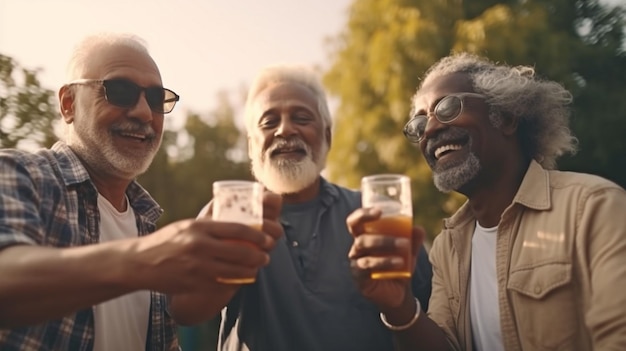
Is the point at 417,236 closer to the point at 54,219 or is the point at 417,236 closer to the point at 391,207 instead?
the point at 391,207

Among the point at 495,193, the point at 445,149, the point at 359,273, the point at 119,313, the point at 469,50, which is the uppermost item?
the point at 469,50

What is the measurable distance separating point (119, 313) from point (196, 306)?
0.79 m

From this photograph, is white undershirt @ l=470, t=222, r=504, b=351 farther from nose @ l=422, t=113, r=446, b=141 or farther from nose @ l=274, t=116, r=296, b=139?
nose @ l=274, t=116, r=296, b=139

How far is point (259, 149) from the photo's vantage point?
4090 millimetres

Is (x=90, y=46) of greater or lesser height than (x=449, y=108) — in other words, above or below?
above

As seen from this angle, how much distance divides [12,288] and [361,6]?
46.6 feet

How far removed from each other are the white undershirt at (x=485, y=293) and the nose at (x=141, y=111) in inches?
88.7

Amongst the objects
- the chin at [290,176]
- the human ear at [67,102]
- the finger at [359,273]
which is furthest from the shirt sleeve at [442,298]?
the human ear at [67,102]

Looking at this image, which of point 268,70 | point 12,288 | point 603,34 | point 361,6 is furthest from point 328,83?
point 12,288

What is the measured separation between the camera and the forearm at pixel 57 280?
1.82m

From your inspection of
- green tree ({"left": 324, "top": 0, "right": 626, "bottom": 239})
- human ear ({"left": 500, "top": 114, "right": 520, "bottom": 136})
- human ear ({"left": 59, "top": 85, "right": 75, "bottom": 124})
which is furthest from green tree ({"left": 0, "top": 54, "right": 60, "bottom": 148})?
green tree ({"left": 324, "top": 0, "right": 626, "bottom": 239})

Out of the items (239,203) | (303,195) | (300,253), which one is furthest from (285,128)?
(239,203)

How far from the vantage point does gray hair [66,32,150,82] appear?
3479 mm

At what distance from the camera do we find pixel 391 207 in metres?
2.39
